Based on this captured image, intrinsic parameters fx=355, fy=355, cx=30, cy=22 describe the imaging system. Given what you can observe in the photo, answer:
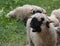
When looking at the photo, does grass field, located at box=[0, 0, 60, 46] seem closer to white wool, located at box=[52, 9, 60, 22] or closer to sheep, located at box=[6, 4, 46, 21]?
sheep, located at box=[6, 4, 46, 21]

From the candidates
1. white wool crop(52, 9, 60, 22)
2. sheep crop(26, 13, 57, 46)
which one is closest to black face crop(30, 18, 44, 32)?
sheep crop(26, 13, 57, 46)

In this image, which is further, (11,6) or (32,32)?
(11,6)

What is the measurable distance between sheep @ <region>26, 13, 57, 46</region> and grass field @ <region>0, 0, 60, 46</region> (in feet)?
2.57

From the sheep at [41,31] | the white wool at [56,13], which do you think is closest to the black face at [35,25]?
the sheep at [41,31]

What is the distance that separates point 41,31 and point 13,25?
2.04 metres

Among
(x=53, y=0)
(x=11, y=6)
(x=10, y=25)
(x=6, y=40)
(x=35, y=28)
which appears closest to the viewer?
(x=35, y=28)

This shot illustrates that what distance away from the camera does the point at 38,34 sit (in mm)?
8469

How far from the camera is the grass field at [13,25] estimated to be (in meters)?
9.45

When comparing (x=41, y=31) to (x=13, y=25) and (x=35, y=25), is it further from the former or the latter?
(x=13, y=25)

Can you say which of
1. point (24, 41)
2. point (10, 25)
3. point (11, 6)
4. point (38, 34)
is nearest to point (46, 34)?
point (38, 34)

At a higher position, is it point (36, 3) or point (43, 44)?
point (36, 3)

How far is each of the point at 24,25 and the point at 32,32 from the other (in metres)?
1.71

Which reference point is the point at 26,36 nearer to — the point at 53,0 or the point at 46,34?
the point at 46,34

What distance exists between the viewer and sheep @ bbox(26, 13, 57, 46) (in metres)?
8.31
